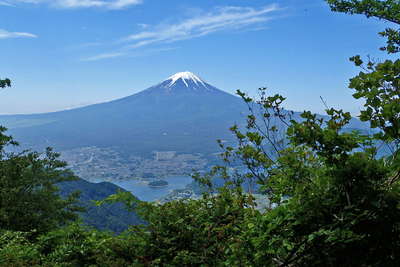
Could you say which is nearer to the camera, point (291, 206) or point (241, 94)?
point (291, 206)

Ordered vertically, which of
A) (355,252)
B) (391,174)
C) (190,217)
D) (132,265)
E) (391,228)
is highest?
(391,174)

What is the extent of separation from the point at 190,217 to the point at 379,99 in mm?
2811

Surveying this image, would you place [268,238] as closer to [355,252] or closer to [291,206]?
[291,206]

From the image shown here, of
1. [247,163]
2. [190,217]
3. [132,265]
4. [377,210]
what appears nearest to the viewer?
[377,210]

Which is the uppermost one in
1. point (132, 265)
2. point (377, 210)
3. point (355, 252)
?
point (377, 210)

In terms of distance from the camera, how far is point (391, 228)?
7.13 feet

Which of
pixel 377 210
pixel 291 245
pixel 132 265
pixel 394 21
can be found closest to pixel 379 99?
pixel 377 210

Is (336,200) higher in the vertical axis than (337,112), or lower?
lower

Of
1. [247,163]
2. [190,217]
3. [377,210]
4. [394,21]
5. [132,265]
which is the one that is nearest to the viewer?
[377,210]

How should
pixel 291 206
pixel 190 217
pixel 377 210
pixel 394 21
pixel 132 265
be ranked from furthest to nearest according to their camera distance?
1. pixel 394 21
2. pixel 190 217
3. pixel 132 265
4. pixel 291 206
5. pixel 377 210

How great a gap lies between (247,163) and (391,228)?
2.58 m

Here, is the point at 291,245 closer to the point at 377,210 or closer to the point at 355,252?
the point at 355,252

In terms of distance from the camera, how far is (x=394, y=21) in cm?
702

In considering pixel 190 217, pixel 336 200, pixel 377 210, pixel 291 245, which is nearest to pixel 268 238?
pixel 291 245
